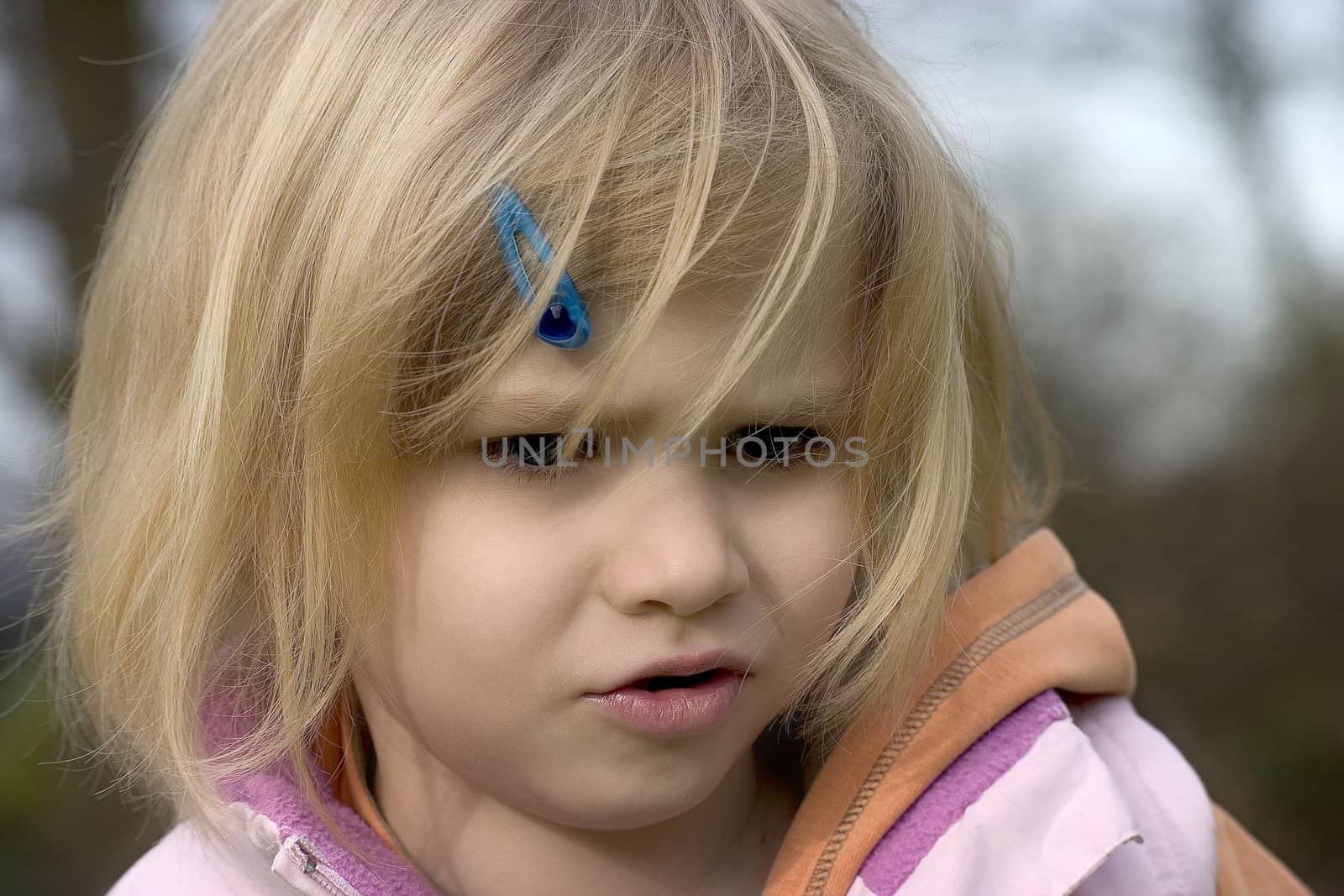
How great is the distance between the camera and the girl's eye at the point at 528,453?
0.74 meters

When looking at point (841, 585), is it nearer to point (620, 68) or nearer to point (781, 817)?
point (781, 817)

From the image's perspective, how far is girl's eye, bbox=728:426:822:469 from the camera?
0.78m

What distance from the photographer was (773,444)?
0.81 meters

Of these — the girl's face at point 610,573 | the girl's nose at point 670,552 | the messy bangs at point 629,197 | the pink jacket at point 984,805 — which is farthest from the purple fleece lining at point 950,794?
the messy bangs at point 629,197

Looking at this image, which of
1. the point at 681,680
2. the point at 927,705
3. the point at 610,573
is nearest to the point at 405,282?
the point at 610,573

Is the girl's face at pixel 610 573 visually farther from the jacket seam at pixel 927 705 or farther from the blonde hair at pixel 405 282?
the jacket seam at pixel 927 705

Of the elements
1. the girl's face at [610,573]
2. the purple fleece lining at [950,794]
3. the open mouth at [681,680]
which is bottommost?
the purple fleece lining at [950,794]

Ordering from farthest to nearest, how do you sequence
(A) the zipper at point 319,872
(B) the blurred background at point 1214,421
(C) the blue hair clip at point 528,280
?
(B) the blurred background at point 1214,421, (A) the zipper at point 319,872, (C) the blue hair clip at point 528,280

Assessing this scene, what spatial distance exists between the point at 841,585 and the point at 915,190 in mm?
307

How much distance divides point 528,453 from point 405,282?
0.14 metres

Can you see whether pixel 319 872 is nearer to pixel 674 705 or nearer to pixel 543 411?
pixel 674 705

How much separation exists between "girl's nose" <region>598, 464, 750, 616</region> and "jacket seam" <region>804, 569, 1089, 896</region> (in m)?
0.27

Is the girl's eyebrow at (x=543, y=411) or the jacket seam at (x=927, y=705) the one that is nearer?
the girl's eyebrow at (x=543, y=411)

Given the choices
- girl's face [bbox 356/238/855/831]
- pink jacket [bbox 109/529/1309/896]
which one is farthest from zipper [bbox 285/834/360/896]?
girl's face [bbox 356/238/855/831]
